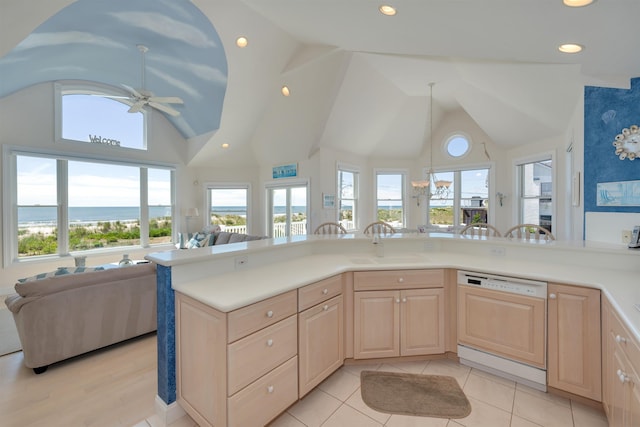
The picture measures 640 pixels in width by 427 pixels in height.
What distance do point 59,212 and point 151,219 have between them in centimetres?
172

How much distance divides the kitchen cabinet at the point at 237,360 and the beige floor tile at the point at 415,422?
2.13 feet

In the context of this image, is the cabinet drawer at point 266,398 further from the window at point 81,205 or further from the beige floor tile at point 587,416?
the window at point 81,205

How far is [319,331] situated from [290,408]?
54 cm

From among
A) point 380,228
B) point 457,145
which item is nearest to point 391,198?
point 457,145

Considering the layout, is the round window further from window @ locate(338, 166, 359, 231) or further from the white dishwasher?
the white dishwasher

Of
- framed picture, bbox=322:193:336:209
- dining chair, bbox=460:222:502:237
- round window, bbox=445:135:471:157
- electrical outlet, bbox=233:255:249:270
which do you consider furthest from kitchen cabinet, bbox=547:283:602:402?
round window, bbox=445:135:471:157

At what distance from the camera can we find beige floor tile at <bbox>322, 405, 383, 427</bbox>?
1.74 metres

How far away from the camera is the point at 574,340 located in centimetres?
183

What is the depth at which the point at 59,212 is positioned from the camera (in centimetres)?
556

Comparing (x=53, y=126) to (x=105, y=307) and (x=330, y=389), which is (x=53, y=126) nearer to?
(x=105, y=307)

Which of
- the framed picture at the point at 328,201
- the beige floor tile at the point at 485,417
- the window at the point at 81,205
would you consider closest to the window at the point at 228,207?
the window at the point at 81,205

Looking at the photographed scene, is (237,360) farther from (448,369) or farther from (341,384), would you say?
(448,369)

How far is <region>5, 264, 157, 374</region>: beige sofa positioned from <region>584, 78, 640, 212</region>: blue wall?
4.68m

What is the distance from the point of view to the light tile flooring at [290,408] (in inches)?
69.4
